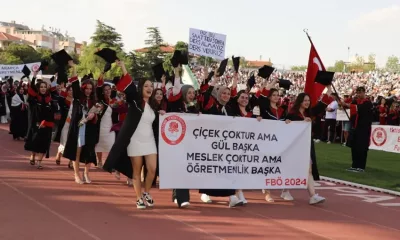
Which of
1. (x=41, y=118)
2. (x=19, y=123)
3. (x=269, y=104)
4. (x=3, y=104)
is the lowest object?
(x=19, y=123)

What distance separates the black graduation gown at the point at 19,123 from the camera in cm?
1780

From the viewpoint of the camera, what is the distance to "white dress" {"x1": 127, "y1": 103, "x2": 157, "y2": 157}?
782 centimetres

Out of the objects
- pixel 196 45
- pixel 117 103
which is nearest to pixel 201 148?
pixel 117 103

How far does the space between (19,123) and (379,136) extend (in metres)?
11.0

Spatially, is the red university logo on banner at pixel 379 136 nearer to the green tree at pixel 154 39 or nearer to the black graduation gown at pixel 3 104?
the black graduation gown at pixel 3 104

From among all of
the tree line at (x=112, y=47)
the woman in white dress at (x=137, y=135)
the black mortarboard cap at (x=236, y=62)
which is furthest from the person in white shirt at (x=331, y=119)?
the tree line at (x=112, y=47)

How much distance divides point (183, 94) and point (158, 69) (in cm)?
192

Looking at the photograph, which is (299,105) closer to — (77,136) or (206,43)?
(77,136)

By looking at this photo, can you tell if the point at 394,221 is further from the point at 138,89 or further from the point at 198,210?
the point at 138,89

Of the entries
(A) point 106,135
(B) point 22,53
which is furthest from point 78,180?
(B) point 22,53

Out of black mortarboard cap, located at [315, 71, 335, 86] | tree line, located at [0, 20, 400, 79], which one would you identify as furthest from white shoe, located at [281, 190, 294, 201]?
tree line, located at [0, 20, 400, 79]

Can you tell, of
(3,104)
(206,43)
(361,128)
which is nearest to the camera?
(361,128)

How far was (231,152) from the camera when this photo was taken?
8.76m

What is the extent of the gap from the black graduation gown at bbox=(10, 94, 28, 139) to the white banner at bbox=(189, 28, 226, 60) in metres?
6.35
